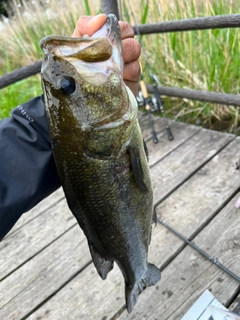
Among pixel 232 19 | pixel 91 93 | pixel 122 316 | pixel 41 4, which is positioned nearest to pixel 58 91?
pixel 91 93

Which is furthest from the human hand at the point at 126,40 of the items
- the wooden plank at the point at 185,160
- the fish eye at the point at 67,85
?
the wooden plank at the point at 185,160

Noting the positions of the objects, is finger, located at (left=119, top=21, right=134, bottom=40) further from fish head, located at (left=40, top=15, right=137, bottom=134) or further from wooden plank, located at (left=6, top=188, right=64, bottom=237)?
wooden plank, located at (left=6, top=188, right=64, bottom=237)

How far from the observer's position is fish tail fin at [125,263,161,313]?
133cm

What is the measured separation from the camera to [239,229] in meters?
2.11

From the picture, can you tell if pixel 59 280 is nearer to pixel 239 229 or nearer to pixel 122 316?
pixel 122 316

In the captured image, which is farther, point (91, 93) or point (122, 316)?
point (122, 316)

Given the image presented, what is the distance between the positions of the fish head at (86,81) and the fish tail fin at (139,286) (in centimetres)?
66

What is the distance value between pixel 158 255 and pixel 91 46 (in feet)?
4.98

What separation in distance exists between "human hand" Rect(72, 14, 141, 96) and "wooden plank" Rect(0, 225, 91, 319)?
1337 millimetres

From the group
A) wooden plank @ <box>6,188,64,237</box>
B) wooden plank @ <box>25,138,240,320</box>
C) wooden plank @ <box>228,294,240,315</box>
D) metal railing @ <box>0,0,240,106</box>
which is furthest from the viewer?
wooden plank @ <box>6,188,64,237</box>

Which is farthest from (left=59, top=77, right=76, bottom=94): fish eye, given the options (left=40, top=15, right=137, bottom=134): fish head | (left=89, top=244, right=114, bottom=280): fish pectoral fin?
(left=89, top=244, right=114, bottom=280): fish pectoral fin

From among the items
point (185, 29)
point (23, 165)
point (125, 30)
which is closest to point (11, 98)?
point (185, 29)

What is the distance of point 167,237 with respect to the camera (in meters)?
2.20

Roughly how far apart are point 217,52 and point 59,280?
2.51m
